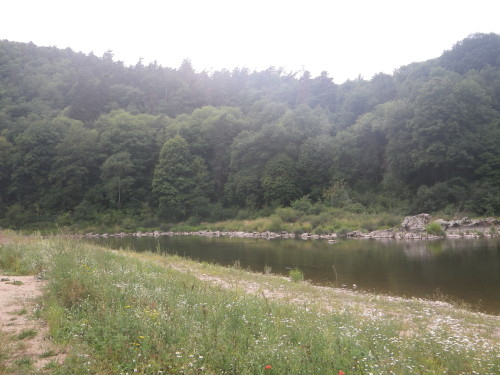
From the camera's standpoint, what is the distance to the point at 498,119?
1743 inches

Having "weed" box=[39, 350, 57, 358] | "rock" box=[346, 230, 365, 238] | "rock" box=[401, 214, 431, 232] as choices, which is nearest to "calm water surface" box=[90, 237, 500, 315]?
"rock" box=[401, 214, 431, 232]

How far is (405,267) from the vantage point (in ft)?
58.1

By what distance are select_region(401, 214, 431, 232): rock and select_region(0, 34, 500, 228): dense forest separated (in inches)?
207

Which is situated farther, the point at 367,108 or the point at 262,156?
the point at 367,108

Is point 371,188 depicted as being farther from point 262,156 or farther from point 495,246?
point 495,246

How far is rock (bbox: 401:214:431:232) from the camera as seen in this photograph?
33703mm

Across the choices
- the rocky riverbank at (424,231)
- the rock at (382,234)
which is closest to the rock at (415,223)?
the rocky riverbank at (424,231)

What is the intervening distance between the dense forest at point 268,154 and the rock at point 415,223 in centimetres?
Result: 526

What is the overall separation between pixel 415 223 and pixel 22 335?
3500 centimetres

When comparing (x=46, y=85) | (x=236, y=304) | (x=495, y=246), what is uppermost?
(x=46, y=85)

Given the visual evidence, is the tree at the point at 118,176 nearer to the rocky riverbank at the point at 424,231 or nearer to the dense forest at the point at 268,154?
the dense forest at the point at 268,154

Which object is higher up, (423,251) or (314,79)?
(314,79)

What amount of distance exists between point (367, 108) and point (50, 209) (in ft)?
187

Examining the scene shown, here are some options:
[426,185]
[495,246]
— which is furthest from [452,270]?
[426,185]
